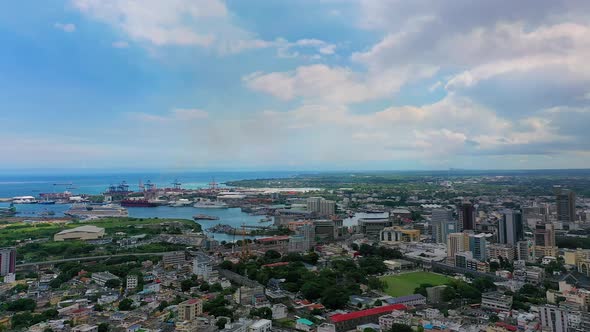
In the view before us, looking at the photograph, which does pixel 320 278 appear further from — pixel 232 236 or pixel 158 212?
pixel 158 212

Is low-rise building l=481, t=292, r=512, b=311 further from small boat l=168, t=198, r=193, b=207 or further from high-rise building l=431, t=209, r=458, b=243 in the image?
small boat l=168, t=198, r=193, b=207

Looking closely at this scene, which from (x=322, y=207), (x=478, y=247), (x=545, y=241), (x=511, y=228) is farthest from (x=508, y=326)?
(x=322, y=207)

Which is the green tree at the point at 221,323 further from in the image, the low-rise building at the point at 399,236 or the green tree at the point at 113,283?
the low-rise building at the point at 399,236

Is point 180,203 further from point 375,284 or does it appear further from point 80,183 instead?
point 80,183

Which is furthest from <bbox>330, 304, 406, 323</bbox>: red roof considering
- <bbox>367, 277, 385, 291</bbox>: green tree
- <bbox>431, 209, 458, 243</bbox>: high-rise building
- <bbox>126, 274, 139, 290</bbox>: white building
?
<bbox>431, 209, 458, 243</bbox>: high-rise building

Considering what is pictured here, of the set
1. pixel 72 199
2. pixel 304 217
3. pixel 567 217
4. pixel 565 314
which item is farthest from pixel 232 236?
pixel 72 199
